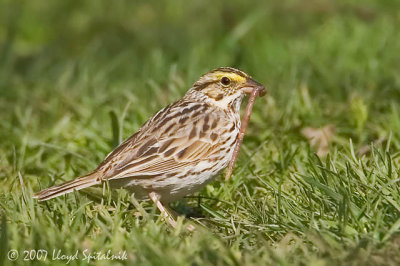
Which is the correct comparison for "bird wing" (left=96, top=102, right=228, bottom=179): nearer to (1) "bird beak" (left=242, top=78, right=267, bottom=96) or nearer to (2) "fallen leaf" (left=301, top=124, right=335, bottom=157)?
(1) "bird beak" (left=242, top=78, right=267, bottom=96)

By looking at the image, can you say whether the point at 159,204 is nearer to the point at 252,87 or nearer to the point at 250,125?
the point at 252,87

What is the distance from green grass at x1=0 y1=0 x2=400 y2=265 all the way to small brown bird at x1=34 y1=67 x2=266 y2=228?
15 centimetres

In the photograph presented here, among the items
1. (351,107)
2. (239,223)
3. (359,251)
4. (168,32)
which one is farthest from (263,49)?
(359,251)

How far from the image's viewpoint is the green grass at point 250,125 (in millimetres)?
5152

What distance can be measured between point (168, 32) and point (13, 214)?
5986 mm

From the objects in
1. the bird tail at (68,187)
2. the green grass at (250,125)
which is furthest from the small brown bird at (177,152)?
the green grass at (250,125)

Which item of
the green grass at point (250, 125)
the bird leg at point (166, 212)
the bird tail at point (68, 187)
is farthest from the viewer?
the bird tail at point (68, 187)

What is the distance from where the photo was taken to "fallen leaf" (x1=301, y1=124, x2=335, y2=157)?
24.5ft

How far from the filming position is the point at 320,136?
767 cm

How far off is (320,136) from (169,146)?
6.19 ft

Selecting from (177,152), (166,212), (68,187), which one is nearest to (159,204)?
(166,212)

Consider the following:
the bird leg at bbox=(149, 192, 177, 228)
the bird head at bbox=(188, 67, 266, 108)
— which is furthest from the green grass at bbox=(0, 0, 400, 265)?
the bird head at bbox=(188, 67, 266, 108)

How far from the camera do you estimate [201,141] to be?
6352 mm

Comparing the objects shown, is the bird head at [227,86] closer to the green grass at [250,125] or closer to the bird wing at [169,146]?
the bird wing at [169,146]
